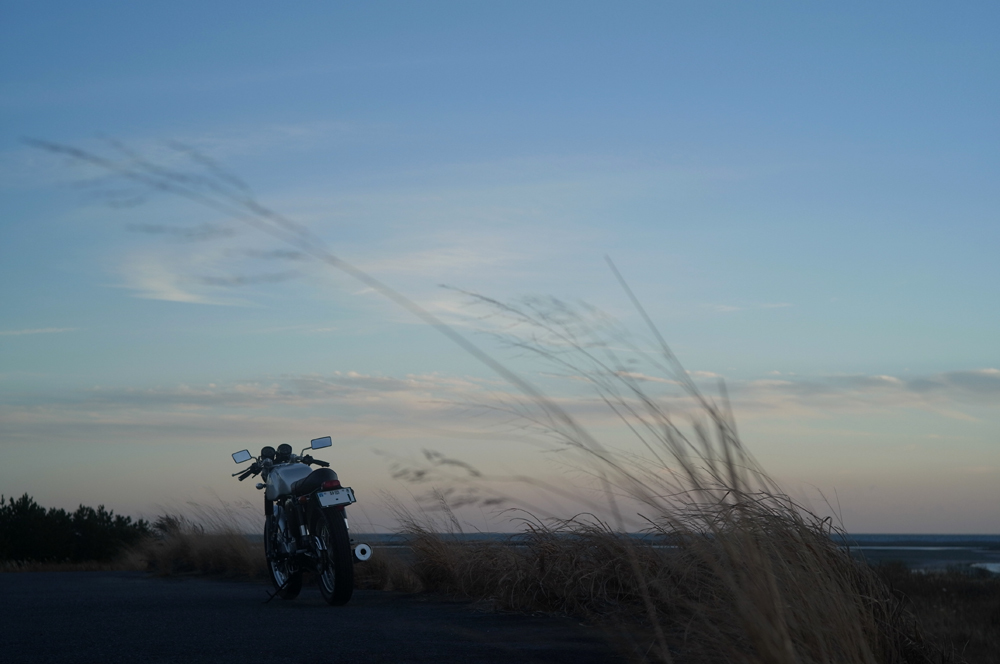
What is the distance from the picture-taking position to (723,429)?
2.84 meters

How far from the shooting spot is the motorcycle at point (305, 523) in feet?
22.3

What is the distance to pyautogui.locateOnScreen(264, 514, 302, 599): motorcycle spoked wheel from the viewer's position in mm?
7668

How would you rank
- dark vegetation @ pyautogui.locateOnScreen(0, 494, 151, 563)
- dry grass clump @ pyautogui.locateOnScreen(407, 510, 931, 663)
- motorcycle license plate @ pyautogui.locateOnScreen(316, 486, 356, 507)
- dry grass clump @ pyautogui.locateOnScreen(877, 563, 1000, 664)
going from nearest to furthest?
1. dry grass clump @ pyautogui.locateOnScreen(407, 510, 931, 663)
2. motorcycle license plate @ pyautogui.locateOnScreen(316, 486, 356, 507)
3. dry grass clump @ pyautogui.locateOnScreen(877, 563, 1000, 664)
4. dark vegetation @ pyautogui.locateOnScreen(0, 494, 151, 563)

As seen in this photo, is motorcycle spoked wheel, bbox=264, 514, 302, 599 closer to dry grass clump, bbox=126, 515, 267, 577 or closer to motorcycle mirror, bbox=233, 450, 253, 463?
motorcycle mirror, bbox=233, 450, 253, 463

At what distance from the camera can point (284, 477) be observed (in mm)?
7902

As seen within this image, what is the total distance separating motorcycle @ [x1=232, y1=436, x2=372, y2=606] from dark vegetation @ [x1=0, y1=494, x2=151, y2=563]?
1115cm

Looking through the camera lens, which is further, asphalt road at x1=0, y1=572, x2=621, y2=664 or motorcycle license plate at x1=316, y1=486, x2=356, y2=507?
motorcycle license plate at x1=316, y1=486, x2=356, y2=507

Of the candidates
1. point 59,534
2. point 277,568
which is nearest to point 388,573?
point 277,568

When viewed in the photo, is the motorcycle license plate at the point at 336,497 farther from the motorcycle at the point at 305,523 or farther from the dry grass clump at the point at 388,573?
the dry grass clump at the point at 388,573

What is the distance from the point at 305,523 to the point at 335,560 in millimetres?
918

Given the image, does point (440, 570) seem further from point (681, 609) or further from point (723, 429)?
point (723, 429)

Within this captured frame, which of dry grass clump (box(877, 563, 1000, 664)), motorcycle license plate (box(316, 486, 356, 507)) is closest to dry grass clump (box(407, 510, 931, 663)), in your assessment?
motorcycle license plate (box(316, 486, 356, 507))

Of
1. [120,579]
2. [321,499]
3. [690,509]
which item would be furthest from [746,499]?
[120,579]

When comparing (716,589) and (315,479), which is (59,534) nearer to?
(315,479)
